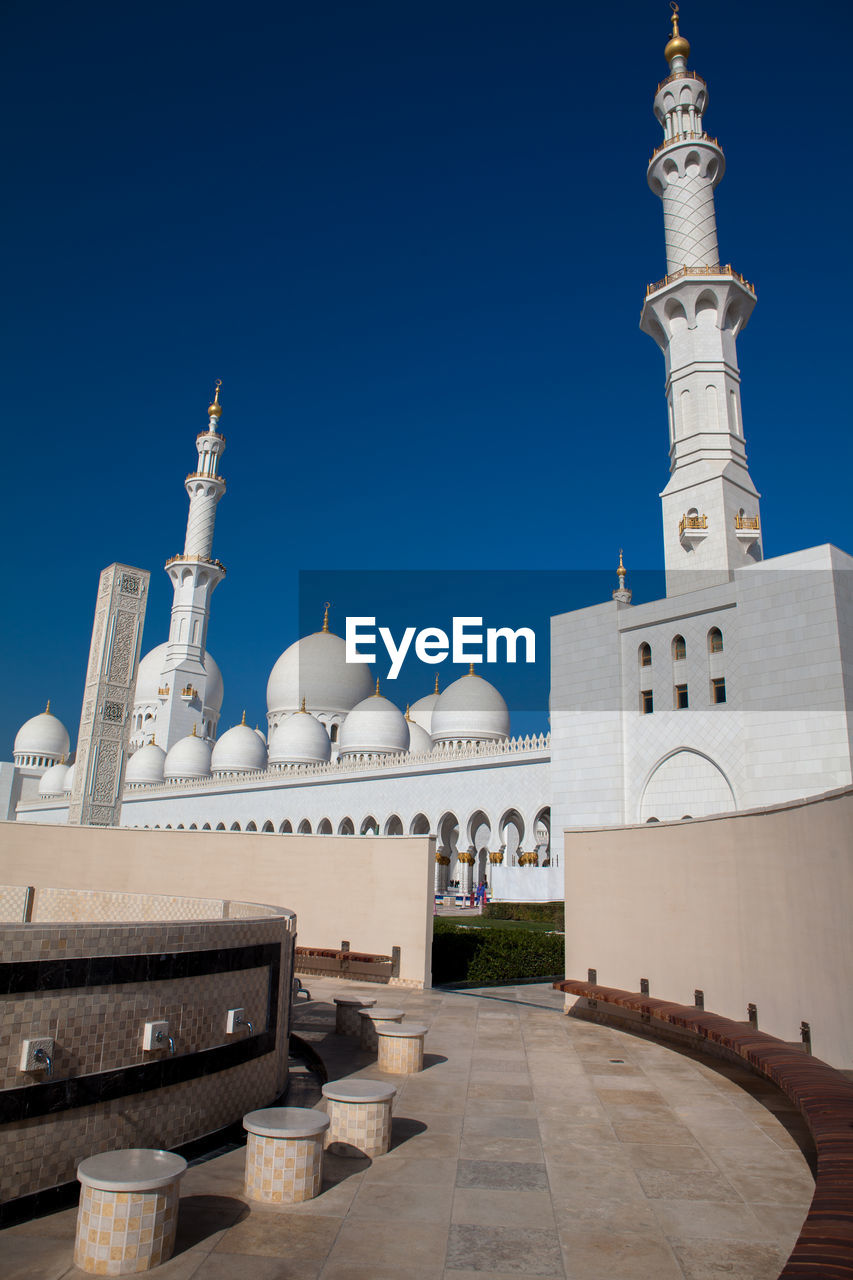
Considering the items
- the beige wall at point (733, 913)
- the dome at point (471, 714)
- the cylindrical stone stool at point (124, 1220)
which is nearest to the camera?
the cylindrical stone stool at point (124, 1220)

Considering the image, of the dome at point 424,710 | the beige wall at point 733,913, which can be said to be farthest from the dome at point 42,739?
the beige wall at point 733,913

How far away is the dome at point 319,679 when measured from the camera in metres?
47.1

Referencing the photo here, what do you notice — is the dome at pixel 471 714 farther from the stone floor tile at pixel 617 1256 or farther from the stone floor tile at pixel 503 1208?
the stone floor tile at pixel 617 1256

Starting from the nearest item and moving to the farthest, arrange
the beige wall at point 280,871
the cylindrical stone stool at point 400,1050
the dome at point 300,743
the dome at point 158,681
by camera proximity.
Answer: the cylindrical stone stool at point 400,1050
the beige wall at point 280,871
the dome at point 300,743
the dome at point 158,681

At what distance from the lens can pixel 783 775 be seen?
20219 millimetres

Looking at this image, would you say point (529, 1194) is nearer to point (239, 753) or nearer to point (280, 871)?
point (280, 871)

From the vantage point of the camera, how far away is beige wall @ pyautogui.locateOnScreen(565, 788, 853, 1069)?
575 centimetres

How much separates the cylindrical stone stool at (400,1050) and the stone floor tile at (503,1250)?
2.92m

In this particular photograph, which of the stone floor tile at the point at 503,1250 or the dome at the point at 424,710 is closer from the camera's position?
the stone floor tile at the point at 503,1250

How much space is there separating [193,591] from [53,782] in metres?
19.9

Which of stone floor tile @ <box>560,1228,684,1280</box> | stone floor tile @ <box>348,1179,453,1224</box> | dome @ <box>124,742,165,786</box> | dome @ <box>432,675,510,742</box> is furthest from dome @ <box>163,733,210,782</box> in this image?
stone floor tile @ <box>560,1228,684,1280</box>

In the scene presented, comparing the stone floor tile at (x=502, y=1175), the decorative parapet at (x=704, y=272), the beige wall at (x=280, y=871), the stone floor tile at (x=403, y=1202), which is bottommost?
the stone floor tile at (x=403, y=1202)

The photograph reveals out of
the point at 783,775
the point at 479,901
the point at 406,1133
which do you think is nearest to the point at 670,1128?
the point at 406,1133

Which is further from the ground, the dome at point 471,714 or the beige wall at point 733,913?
the dome at point 471,714
